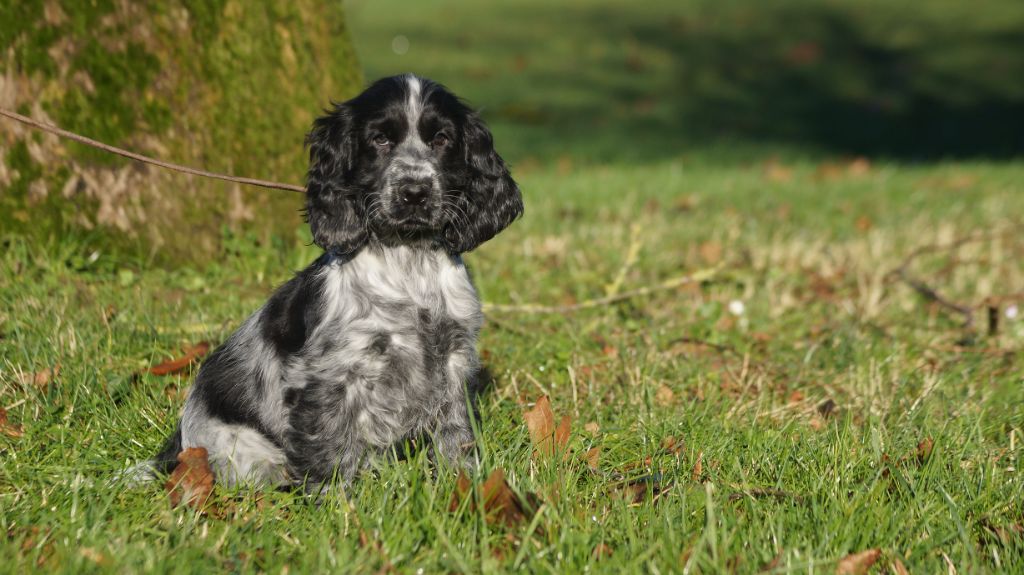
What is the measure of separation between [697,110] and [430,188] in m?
17.8

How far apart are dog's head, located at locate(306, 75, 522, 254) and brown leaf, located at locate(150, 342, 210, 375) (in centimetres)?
125

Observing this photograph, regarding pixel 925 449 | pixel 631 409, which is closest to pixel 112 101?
pixel 631 409

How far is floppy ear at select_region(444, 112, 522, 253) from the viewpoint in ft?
13.2

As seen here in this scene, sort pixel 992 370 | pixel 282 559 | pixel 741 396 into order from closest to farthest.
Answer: pixel 282 559, pixel 741 396, pixel 992 370

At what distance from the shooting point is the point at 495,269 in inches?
271

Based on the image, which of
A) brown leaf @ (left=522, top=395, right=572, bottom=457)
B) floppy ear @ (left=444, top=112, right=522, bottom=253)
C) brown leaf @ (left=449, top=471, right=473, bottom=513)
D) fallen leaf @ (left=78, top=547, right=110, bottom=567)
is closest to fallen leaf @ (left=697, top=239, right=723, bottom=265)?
A: floppy ear @ (left=444, top=112, right=522, bottom=253)

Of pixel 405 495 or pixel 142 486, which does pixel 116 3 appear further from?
pixel 405 495

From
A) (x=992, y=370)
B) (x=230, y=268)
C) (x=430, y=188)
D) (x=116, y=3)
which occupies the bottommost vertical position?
(x=992, y=370)

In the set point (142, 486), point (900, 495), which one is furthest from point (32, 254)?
point (900, 495)

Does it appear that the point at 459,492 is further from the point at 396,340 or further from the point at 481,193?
the point at 481,193

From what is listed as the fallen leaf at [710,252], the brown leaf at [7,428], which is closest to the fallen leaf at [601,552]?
the brown leaf at [7,428]

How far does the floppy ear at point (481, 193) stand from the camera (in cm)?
403

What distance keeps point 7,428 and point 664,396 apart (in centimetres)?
298

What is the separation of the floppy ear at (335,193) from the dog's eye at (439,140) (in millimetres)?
332
